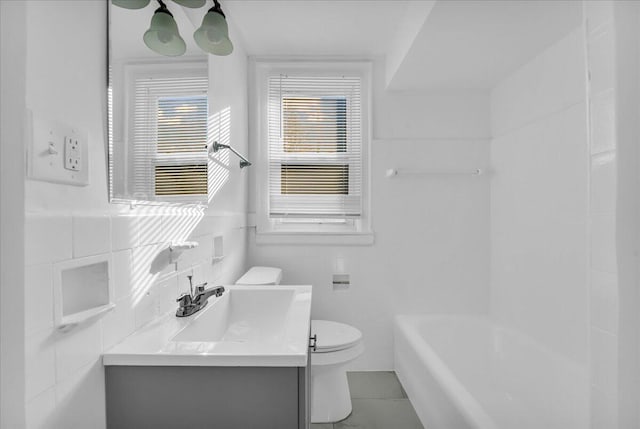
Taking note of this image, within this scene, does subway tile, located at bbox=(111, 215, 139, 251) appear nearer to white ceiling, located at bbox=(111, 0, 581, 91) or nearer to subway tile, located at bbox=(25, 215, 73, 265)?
subway tile, located at bbox=(25, 215, 73, 265)

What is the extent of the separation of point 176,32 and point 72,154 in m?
0.63

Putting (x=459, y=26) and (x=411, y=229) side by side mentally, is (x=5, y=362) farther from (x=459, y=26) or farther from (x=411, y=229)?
(x=411, y=229)

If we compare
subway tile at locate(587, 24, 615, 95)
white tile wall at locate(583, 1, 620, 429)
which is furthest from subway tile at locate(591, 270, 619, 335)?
subway tile at locate(587, 24, 615, 95)

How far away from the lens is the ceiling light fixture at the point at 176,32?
1133 millimetres

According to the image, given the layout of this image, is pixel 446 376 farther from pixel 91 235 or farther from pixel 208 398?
pixel 91 235

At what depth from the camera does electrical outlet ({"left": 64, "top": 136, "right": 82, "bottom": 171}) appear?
77 centimetres

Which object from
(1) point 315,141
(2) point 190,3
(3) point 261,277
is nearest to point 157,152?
(2) point 190,3

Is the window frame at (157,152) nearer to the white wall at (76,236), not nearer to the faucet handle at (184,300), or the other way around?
the white wall at (76,236)

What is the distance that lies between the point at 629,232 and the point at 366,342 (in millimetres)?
2044

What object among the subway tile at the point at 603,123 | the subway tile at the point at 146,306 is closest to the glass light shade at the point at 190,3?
the subway tile at the point at 146,306

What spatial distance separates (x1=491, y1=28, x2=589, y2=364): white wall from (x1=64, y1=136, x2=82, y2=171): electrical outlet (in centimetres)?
201

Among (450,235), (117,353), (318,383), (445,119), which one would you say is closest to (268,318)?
(318,383)

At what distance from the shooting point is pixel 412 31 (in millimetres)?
A: 1925

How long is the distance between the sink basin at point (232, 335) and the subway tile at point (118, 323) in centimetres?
2
